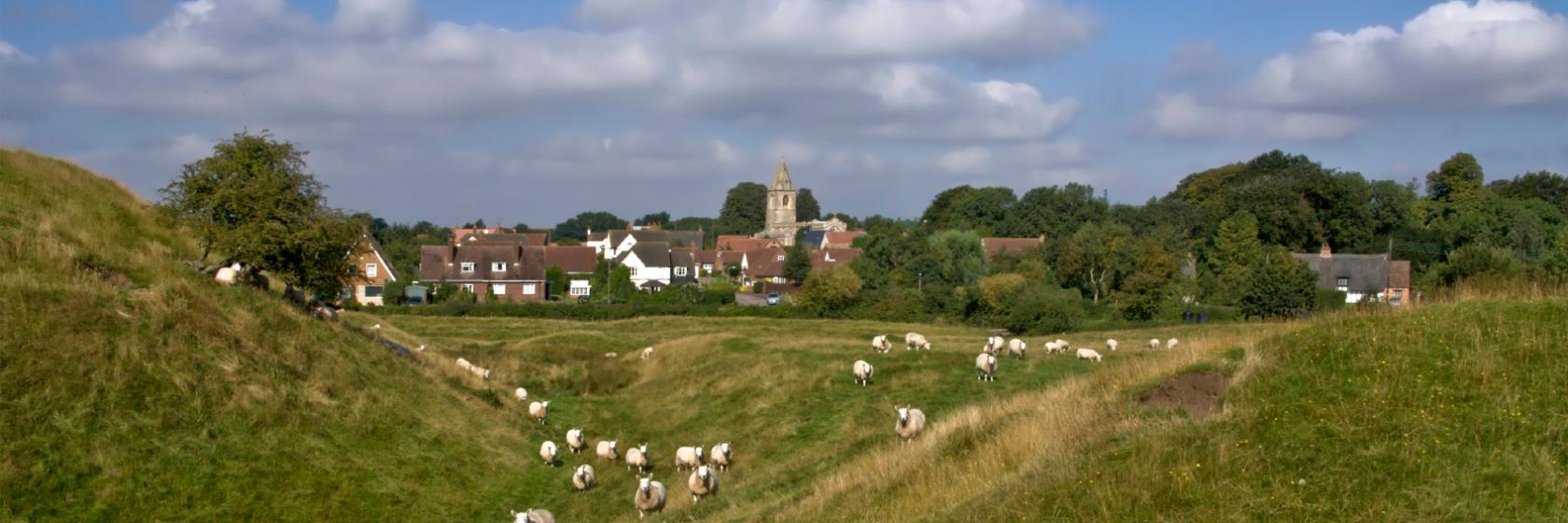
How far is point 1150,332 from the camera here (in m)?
56.2

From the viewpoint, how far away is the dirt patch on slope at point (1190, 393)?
15.8 m

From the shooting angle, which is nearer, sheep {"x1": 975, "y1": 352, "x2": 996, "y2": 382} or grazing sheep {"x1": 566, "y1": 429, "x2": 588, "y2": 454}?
grazing sheep {"x1": 566, "y1": 429, "x2": 588, "y2": 454}

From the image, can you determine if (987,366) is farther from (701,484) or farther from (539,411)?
(539,411)

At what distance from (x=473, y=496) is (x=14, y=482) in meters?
8.02

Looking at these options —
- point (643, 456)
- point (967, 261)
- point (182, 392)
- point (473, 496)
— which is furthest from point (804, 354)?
point (967, 261)

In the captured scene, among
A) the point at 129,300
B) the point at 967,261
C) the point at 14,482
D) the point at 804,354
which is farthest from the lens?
the point at 967,261

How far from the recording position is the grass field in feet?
42.8

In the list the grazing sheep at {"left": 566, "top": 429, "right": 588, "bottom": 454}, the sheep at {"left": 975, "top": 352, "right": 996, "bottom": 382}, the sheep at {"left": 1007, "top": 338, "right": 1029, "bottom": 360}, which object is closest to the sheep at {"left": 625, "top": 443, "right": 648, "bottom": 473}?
the grazing sheep at {"left": 566, "top": 429, "right": 588, "bottom": 454}

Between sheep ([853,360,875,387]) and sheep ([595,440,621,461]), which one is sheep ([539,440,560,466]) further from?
sheep ([853,360,875,387])

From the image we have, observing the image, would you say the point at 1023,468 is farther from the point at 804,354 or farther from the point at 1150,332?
the point at 1150,332

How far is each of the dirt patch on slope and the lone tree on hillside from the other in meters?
23.2

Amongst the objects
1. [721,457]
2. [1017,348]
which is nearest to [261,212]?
[721,457]

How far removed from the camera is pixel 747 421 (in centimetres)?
2895

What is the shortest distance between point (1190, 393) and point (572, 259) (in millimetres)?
102292
